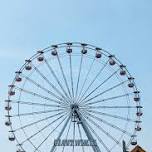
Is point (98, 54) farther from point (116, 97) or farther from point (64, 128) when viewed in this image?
point (64, 128)

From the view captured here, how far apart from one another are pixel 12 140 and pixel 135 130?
13.0m

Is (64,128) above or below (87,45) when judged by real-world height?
below

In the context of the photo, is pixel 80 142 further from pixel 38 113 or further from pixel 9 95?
pixel 9 95

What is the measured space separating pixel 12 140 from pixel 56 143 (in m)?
4.83

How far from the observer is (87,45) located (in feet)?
176

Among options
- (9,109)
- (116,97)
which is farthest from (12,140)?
(116,97)

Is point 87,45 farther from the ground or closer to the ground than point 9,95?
farther from the ground

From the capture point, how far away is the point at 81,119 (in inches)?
1972

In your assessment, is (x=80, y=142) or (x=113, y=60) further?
(x=113, y=60)

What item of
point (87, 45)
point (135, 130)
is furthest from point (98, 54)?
point (135, 130)

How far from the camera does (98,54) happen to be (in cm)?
5338

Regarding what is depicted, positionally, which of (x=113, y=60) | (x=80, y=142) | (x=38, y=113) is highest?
(x=113, y=60)

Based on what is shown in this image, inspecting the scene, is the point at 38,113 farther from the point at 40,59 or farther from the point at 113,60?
the point at 113,60

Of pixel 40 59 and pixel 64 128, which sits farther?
pixel 40 59
